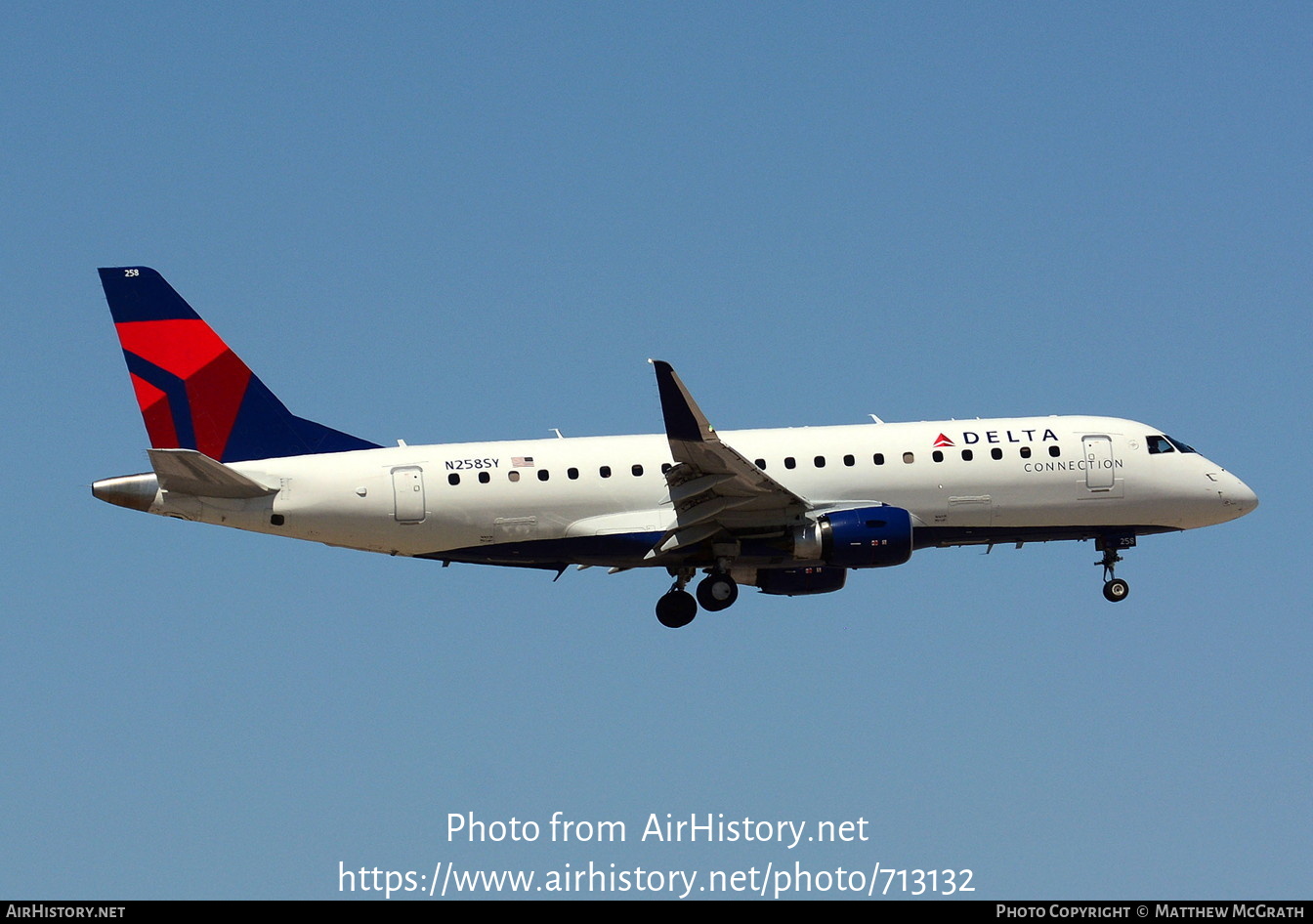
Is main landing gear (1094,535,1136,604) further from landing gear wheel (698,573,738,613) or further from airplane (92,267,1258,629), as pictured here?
landing gear wheel (698,573,738,613)

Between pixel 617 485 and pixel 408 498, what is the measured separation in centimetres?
561

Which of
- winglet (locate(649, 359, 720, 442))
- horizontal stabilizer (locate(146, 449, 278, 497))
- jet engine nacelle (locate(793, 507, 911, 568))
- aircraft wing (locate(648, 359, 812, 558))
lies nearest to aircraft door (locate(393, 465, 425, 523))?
horizontal stabilizer (locate(146, 449, 278, 497))

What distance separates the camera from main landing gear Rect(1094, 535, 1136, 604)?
52250mm

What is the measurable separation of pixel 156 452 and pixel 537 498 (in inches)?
392

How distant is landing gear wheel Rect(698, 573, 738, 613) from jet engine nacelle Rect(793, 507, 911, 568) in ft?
8.18

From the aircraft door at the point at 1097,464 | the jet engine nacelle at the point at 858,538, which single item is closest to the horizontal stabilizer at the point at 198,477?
the jet engine nacelle at the point at 858,538

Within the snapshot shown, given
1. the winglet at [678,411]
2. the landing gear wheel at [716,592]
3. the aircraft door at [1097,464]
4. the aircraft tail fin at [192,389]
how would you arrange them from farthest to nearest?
the aircraft door at [1097,464] < the landing gear wheel at [716,592] < the aircraft tail fin at [192,389] < the winglet at [678,411]

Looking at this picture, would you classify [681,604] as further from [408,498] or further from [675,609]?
[408,498]

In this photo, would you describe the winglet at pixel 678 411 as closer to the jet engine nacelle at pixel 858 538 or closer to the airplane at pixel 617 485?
the airplane at pixel 617 485

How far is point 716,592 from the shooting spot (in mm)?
49562

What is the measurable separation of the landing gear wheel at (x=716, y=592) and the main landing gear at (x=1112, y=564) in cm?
1111

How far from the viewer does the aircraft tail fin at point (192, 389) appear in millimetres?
49031

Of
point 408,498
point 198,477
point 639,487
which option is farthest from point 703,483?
point 198,477
